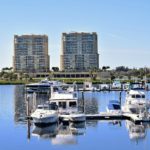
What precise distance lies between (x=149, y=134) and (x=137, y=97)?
20.0m

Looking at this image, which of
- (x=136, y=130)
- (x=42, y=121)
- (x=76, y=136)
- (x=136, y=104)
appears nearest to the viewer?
(x=76, y=136)

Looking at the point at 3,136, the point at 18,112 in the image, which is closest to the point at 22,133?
A: the point at 3,136

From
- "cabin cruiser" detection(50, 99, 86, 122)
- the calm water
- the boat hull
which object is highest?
"cabin cruiser" detection(50, 99, 86, 122)

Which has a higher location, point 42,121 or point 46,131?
point 42,121

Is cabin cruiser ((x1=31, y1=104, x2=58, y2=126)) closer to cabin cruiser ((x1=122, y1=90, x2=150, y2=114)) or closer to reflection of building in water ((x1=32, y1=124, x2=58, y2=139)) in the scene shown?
reflection of building in water ((x1=32, y1=124, x2=58, y2=139))

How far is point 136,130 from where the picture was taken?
49.7 meters

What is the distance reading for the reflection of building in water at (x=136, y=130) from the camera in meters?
45.9

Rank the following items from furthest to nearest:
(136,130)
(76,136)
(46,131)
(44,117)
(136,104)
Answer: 1. (136,104)
2. (44,117)
3. (136,130)
4. (46,131)
5. (76,136)

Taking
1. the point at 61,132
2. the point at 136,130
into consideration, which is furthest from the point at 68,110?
the point at 136,130

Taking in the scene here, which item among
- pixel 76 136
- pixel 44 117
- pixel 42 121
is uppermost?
pixel 44 117

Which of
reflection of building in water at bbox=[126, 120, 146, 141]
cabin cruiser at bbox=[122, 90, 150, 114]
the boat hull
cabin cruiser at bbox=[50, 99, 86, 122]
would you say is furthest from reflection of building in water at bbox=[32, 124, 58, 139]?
cabin cruiser at bbox=[122, 90, 150, 114]

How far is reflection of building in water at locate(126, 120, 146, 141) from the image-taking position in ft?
151

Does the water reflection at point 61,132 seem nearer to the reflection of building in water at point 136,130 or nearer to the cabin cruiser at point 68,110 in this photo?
the cabin cruiser at point 68,110

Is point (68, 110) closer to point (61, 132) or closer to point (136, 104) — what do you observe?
point (61, 132)
